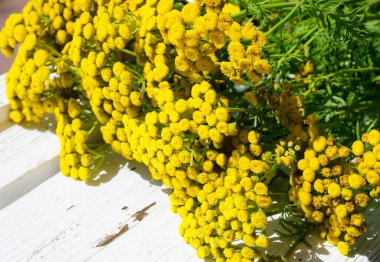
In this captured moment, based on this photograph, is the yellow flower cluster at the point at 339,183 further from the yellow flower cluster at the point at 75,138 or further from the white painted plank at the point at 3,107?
the white painted plank at the point at 3,107

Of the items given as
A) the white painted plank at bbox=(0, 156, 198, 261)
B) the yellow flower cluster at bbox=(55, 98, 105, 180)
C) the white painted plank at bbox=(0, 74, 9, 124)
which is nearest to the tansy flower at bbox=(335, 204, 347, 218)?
the white painted plank at bbox=(0, 156, 198, 261)

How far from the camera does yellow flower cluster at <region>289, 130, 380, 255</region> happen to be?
1246 mm

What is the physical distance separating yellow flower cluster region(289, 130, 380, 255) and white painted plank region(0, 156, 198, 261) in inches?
12.4

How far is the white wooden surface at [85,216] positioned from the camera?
1.45 m

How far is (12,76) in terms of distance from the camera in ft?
5.60

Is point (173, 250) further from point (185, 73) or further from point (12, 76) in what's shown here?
point (12, 76)

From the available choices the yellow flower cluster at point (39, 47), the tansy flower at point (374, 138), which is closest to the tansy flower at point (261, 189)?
the tansy flower at point (374, 138)

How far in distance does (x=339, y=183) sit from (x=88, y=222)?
2.11 feet

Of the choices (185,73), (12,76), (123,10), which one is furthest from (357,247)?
(12,76)

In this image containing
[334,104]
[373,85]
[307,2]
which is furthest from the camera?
[373,85]

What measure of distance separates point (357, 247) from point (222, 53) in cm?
57

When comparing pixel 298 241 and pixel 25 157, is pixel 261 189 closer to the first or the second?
pixel 298 241

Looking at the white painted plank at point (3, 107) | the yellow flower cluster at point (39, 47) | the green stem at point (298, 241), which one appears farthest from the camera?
the white painted plank at point (3, 107)

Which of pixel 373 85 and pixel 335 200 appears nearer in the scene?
pixel 335 200
